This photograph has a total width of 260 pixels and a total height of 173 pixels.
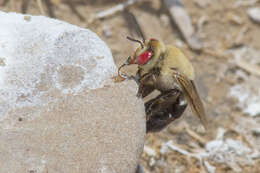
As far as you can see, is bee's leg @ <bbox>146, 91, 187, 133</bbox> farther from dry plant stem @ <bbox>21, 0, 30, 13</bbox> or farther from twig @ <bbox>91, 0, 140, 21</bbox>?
dry plant stem @ <bbox>21, 0, 30, 13</bbox>

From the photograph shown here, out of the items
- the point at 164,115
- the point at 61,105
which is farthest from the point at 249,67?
the point at 61,105

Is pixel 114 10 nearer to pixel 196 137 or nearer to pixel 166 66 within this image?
pixel 196 137

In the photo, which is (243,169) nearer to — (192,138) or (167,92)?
(192,138)

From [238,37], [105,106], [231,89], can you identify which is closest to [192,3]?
[238,37]

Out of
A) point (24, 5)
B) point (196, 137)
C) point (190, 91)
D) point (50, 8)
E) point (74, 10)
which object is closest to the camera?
point (190, 91)

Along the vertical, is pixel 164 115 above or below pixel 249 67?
above

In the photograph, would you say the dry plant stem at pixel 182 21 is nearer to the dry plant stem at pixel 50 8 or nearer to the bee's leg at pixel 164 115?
the dry plant stem at pixel 50 8
